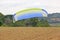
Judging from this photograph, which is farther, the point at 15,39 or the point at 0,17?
the point at 0,17

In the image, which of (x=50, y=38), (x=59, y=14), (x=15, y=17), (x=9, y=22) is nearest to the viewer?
(x=50, y=38)

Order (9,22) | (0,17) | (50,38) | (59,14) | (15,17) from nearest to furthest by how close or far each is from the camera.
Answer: (50,38)
(59,14)
(15,17)
(9,22)
(0,17)

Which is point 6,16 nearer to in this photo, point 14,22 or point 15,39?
point 14,22

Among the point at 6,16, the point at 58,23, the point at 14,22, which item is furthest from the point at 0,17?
the point at 58,23

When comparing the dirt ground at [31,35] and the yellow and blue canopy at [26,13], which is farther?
the yellow and blue canopy at [26,13]

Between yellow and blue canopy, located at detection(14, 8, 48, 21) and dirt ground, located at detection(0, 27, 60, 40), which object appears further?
yellow and blue canopy, located at detection(14, 8, 48, 21)

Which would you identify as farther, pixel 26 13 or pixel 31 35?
pixel 26 13

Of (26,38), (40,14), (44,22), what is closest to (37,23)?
(44,22)

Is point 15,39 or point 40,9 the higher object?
point 40,9

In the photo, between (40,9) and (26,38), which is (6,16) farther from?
(26,38)
